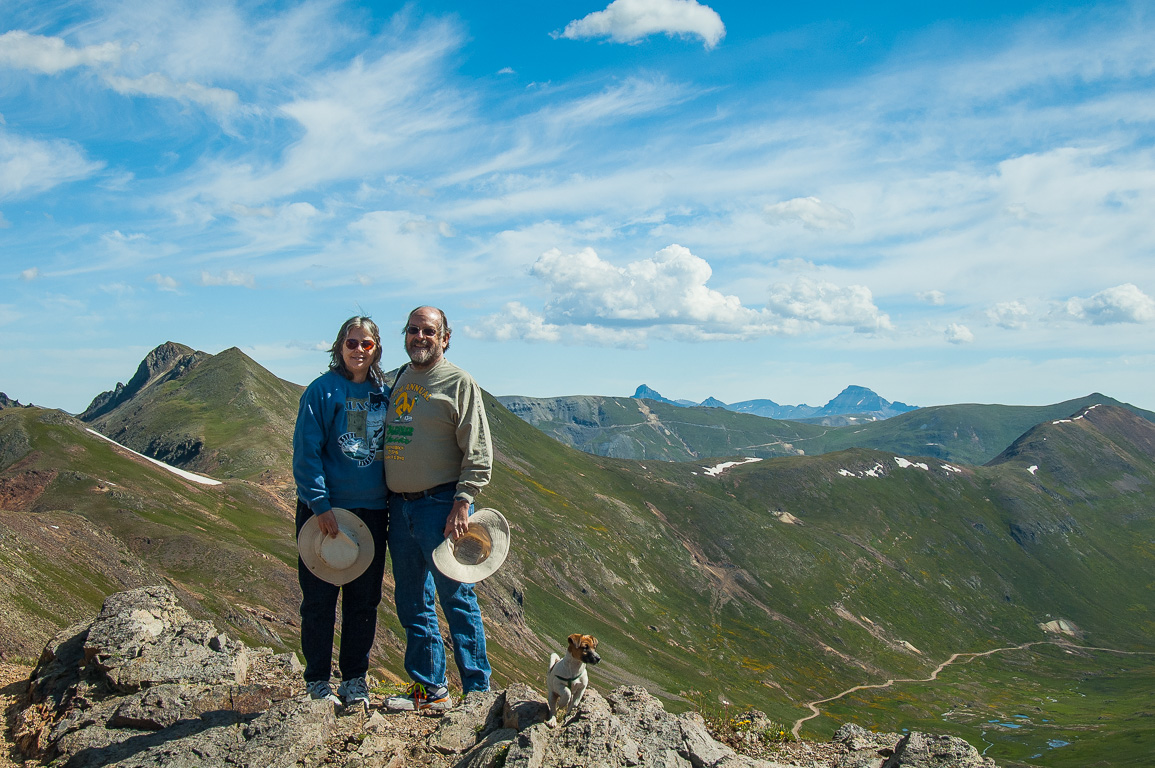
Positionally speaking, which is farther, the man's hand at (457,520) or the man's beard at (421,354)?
the man's beard at (421,354)

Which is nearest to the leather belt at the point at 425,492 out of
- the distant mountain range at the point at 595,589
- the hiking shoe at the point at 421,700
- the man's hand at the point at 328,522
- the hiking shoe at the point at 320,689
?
the man's hand at the point at 328,522

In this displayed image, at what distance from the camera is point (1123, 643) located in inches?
7402

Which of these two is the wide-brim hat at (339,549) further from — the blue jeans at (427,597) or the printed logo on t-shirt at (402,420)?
the printed logo on t-shirt at (402,420)

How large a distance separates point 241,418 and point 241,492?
46133 millimetres

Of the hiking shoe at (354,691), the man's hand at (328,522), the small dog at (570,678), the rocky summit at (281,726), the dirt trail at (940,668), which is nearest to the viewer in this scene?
the rocky summit at (281,726)

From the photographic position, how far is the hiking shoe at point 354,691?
31.6 feet

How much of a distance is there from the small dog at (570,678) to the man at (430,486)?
1.68 m

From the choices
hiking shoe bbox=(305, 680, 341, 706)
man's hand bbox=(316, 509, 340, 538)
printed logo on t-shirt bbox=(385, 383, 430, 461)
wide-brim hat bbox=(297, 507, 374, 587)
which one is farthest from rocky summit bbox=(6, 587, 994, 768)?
printed logo on t-shirt bbox=(385, 383, 430, 461)

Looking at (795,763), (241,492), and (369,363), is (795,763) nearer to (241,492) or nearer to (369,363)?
(369,363)

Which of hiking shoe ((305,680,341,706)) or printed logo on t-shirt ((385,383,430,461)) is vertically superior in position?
printed logo on t-shirt ((385,383,430,461))

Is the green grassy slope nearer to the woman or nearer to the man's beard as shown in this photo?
the woman

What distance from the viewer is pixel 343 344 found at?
9883 millimetres

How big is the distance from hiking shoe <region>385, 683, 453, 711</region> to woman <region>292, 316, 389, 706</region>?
1.47ft

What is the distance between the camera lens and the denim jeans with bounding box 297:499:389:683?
32.2 ft
